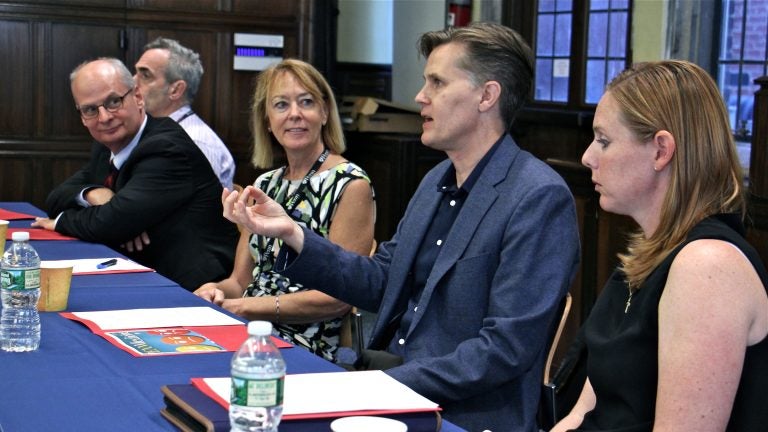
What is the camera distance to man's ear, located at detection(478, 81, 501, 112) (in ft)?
→ 8.84

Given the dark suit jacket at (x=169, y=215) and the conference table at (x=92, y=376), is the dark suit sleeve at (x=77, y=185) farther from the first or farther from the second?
the conference table at (x=92, y=376)

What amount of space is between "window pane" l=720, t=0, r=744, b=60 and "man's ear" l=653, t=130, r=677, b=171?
4204 millimetres

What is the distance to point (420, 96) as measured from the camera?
2.74m

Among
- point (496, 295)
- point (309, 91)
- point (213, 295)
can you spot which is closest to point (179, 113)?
point (309, 91)

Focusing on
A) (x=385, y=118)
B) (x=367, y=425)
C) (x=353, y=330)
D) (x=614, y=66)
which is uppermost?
(x=614, y=66)

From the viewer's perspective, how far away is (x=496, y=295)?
243 centimetres

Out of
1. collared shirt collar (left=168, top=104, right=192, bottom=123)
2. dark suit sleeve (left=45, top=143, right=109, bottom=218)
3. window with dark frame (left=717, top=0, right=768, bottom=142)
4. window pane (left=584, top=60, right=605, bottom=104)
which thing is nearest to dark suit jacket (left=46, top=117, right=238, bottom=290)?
dark suit sleeve (left=45, top=143, right=109, bottom=218)

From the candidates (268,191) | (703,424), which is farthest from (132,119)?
(703,424)

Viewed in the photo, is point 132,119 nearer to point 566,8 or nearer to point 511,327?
point 511,327

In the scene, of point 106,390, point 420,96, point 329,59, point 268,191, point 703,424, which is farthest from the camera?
point 329,59

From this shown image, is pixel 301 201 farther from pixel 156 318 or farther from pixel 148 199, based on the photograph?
pixel 156 318

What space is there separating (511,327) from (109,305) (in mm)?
1074

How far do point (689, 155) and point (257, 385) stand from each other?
90cm

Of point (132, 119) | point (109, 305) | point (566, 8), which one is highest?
point (566, 8)
